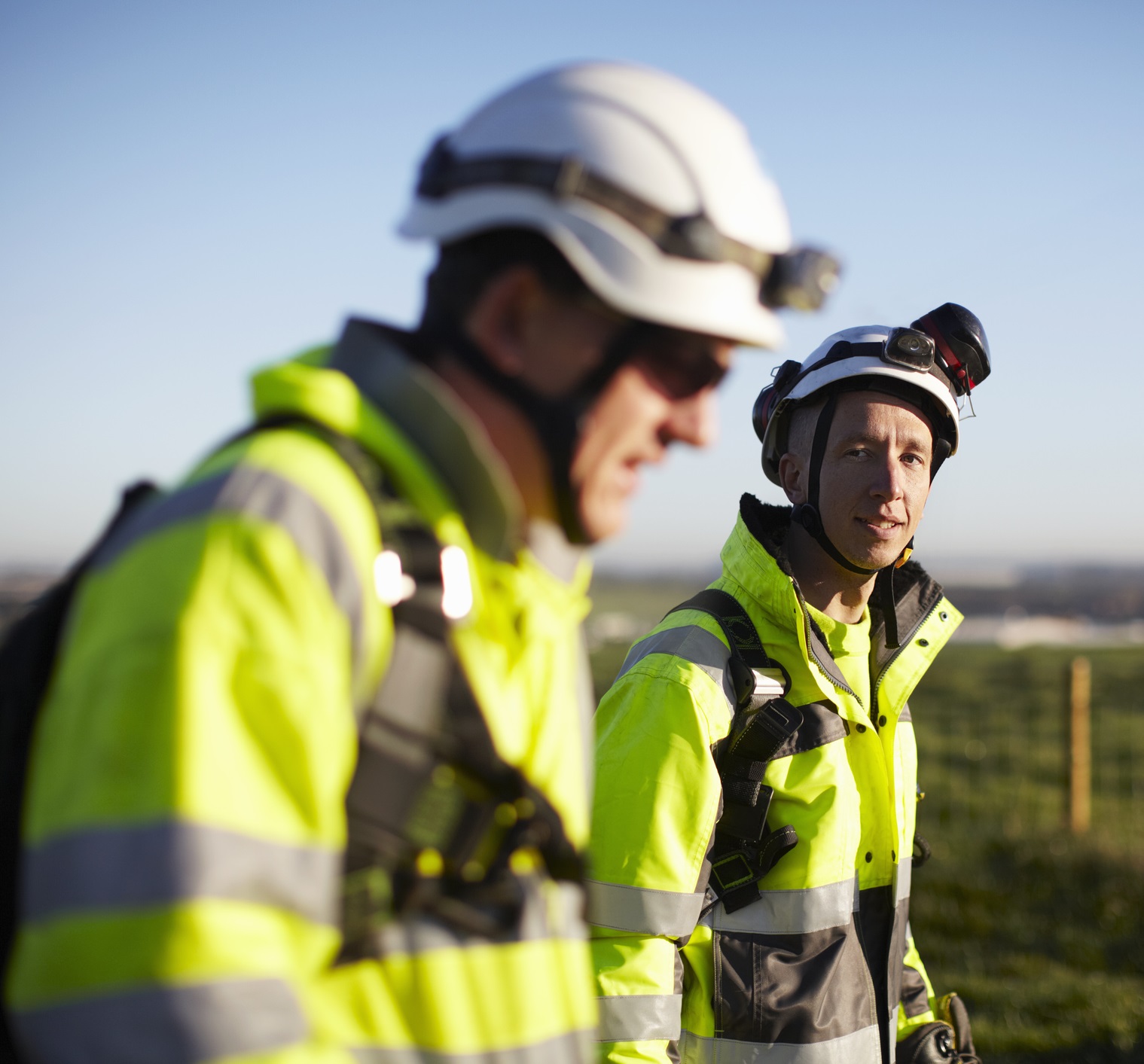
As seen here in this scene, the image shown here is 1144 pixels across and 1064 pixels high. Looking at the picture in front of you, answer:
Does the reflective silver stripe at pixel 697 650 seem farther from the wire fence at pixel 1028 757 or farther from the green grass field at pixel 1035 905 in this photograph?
the wire fence at pixel 1028 757

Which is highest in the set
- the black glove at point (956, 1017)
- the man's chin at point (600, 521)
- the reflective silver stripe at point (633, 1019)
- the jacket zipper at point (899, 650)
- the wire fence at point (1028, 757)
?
the man's chin at point (600, 521)

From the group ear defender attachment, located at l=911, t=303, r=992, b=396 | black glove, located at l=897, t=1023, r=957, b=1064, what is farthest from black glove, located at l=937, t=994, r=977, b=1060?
ear defender attachment, located at l=911, t=303, r=992, b=396

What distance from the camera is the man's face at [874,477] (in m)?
3.24

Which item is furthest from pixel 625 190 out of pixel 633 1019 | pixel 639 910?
pixel 633 1019

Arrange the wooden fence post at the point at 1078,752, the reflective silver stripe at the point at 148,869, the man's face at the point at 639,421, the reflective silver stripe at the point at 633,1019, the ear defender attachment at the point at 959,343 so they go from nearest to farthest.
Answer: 1. the reflective silver stripe at the point at 148,869
2. the man's face at the point at 639,421
3. the reflective silver stripe at the point at 633,1019
4. the ear defender attachment at the point at 959,343
5. the wooden fence post at the point at 1078,752

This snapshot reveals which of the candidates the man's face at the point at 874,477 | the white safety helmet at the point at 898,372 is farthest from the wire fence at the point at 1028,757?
the man's face at the point at 874,477

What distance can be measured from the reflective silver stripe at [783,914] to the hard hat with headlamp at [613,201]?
5.24 ft

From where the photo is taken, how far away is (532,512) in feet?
5.06

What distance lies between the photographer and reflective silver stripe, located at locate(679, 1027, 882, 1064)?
2.62 m

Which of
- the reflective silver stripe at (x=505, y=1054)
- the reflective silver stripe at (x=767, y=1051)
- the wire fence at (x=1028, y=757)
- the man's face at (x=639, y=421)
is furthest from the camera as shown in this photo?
the wire fence at (x=1028, y=757)

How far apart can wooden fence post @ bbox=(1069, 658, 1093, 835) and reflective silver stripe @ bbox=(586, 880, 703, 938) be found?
911 cm

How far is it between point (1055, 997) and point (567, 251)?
704 centimetres

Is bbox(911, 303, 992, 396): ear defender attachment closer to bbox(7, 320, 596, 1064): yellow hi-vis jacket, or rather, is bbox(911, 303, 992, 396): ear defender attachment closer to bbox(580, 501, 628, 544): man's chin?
bbox(580, 501, 628, 544): man's chin

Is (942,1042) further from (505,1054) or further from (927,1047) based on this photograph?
(505,1054)
